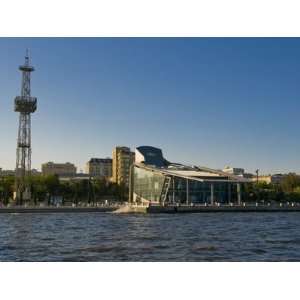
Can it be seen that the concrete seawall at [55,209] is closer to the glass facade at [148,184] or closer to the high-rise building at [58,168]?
the glass facade at [148,184]

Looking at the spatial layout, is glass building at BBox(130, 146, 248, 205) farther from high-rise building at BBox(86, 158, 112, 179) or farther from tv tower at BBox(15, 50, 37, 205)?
high-rise building at BBox(86, 158, 112, 179)

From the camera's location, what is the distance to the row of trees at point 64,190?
70938 mm

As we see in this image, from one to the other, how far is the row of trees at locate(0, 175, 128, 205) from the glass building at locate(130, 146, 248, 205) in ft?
23.2

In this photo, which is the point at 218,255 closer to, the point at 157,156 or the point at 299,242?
the point at 299,242

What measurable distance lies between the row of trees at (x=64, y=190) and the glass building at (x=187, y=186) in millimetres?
7058

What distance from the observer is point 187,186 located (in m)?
67.1

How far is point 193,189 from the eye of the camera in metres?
71.3

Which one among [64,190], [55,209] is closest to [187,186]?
[55,209]

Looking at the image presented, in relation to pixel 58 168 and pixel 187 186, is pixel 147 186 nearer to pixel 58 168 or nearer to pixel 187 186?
pixel 187 186

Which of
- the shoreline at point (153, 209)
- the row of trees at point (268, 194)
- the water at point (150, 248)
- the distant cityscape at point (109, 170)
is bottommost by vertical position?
the water at point (150, 248)

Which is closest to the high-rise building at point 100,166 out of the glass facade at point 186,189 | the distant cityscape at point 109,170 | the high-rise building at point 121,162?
the distant cityscape at point 109,170

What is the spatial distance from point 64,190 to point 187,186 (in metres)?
18.8

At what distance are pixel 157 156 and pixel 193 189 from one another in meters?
11.7

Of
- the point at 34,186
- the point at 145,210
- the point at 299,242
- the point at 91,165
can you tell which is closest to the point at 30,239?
the point at 299,242
